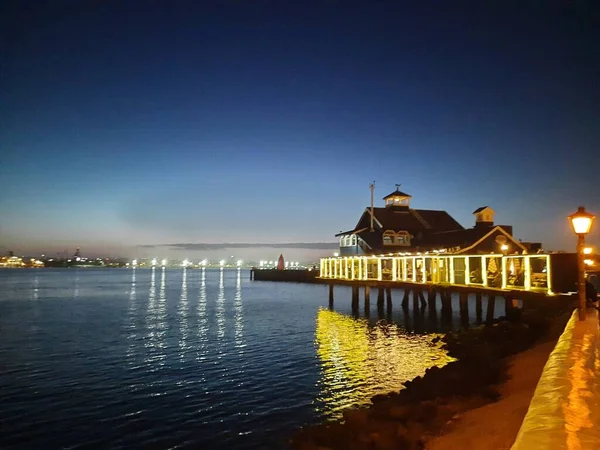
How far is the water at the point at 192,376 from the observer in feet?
46.4

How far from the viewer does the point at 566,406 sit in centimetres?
597

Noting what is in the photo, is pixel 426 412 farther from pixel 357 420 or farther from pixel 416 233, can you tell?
pixel 416 233

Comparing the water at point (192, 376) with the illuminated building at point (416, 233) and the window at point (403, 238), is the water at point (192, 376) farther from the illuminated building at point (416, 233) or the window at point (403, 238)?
the window at point (403, 238)

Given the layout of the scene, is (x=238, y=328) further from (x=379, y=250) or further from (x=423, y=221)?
(x=423, y=221)

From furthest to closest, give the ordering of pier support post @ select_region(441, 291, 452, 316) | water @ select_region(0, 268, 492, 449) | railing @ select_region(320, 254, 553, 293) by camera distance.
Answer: pier support post @ select_region(441, 291, 452, 316) < railing @ select_region(320, 254, 553, 293) < water @ select_region(0, 268, 492, 449)

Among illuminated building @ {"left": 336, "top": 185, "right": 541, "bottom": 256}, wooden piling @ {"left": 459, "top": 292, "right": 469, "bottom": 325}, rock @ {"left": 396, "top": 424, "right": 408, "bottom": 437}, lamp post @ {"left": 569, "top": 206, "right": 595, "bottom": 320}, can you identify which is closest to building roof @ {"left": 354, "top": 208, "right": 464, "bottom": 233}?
illuminated building @ {"left": 336, "top": 185, "right": 541, "bottom": 256}

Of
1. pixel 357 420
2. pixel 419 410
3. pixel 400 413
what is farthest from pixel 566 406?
pixel 357 420

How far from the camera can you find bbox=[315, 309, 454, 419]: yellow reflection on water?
17.5m

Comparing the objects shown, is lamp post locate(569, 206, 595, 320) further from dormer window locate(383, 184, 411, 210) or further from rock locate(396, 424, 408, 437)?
dormer window locate(383, 184, 411, 210)

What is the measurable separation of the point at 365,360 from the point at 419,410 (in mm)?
12826

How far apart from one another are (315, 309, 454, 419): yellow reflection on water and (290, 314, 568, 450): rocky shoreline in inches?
79.1

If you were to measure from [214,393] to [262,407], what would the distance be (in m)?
2.72

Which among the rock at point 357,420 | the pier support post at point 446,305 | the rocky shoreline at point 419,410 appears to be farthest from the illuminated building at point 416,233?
the rock at point 357,420

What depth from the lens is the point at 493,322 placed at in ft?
94.1
